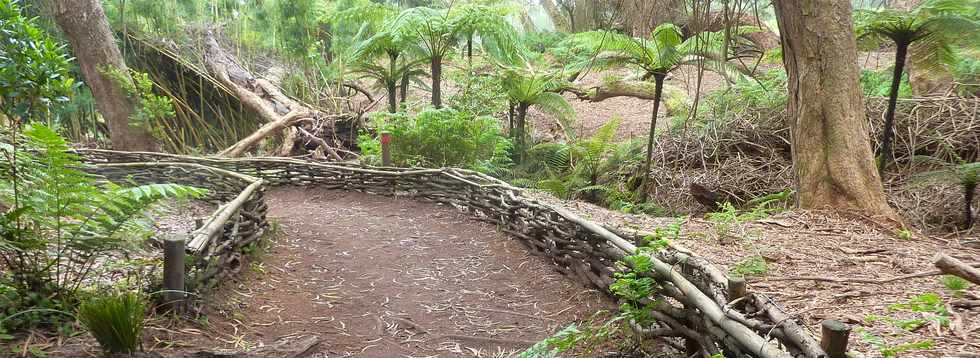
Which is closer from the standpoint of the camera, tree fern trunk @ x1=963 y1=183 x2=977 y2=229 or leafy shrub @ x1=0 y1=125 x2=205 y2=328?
leafy shrub @ x1=0 y1=125 x2=205 y2=328

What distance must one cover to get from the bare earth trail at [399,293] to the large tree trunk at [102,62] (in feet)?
14.4

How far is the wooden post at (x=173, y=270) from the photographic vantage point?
302cm

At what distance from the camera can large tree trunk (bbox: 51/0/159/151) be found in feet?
26.6

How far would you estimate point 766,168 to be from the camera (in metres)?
6.84

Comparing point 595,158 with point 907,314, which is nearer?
point 907,314

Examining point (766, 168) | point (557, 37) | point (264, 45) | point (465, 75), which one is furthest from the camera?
point (557, 37)

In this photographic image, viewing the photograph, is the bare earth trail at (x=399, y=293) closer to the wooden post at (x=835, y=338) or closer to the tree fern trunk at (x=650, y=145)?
the wooden post at (x=835, y=338)

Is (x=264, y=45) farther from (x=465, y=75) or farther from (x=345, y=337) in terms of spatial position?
(x=345, y=337)

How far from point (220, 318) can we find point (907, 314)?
3405 mm

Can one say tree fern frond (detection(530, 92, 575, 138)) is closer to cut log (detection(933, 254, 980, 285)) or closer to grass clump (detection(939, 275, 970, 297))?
grass clump (detection(939, 275, 970, 297))

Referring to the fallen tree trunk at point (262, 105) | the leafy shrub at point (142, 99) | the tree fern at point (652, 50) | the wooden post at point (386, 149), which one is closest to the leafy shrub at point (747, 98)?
the tree fern at point (652, 50)

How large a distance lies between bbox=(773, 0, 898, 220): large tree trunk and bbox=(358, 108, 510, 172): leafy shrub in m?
4.55

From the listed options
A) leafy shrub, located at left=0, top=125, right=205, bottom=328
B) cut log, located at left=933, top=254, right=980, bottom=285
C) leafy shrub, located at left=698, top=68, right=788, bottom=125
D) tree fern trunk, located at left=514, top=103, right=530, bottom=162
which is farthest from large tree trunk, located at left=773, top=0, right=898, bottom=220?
tree fern trunk, located at left=514, top=103, right=530, bottom=162

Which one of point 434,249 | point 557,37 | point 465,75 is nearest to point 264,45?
point 465,75
